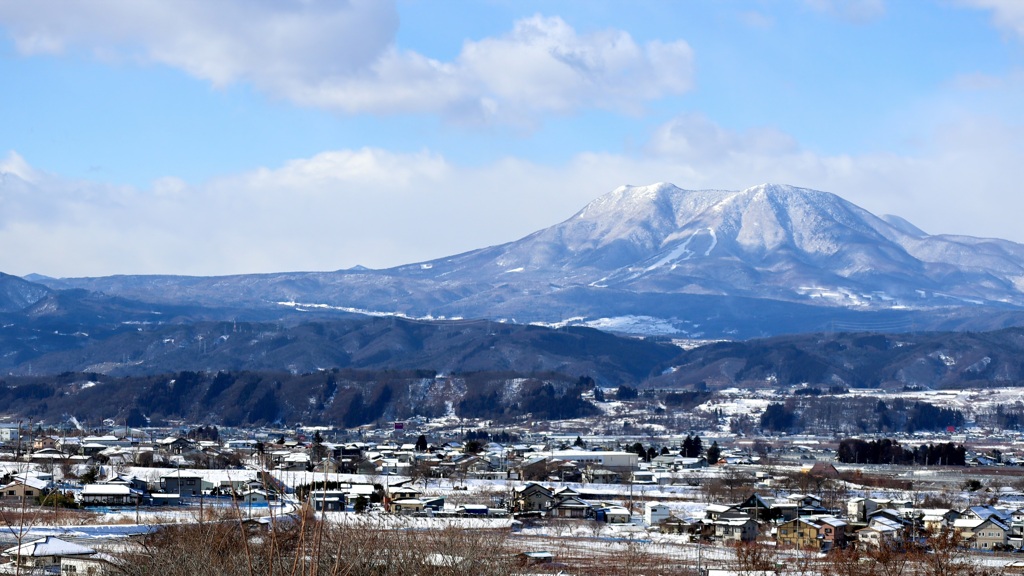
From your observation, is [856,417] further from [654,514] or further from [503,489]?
[654,514]

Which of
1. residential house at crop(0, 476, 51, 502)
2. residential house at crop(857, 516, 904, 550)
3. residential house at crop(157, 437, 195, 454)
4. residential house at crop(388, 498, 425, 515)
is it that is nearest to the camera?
residential house at crop(857, 516, 904, 550)

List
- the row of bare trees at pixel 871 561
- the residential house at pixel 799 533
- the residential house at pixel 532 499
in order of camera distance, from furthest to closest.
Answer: the residential house at pixel 532 499, the residential house at pixel 799 533, the row of bare trees at pixel 871 561

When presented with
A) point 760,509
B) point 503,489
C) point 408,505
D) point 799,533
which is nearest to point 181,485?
point 408,505

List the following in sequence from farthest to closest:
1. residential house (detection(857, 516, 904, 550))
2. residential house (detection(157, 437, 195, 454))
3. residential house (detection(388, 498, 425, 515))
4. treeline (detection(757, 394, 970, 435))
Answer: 1. treeline (detection(757, 394, 970, 435))
2. residential house (detection(157, 437, 195, 454))
3. residential house (detection(388, 498, 425, 515))
4. residential house (detection(857, 516, 904, 550))

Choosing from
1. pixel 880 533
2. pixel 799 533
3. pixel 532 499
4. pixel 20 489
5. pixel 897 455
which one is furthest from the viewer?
pixel 897 455

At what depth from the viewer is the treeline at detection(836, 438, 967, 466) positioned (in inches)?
2463

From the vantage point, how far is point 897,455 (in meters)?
63.2

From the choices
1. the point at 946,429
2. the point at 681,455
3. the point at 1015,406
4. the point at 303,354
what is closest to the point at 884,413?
the point at 946,429

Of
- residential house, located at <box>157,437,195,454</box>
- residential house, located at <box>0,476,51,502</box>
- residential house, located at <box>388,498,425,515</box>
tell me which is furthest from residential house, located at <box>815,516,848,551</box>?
residential house, located at <box>157,437,195,454</box>

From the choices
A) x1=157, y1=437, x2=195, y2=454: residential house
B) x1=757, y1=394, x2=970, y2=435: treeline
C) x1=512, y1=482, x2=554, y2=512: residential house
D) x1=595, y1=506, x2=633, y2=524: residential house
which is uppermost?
x1=757, y1=394, x2=970, y2=435: treeline

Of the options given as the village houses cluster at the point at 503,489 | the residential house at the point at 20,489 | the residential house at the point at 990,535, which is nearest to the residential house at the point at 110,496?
the village houses cluster at the point at 503,489

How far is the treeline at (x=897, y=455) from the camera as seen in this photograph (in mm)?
62562

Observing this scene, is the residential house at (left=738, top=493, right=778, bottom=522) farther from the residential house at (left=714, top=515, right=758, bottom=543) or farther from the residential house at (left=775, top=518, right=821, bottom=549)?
the residential house at (left=775, top=518, right=821, bottom=549)

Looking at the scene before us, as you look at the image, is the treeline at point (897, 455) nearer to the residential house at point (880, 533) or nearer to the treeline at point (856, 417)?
the treeline at point (856, 417)
